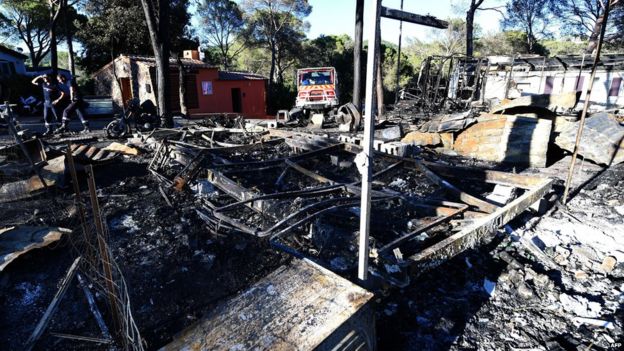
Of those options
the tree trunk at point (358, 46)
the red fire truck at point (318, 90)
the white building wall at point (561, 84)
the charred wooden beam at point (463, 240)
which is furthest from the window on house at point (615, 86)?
the charred wooden beam at point (463, 240)

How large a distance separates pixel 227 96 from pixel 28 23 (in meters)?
23.9

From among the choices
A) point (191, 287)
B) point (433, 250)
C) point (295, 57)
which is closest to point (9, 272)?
point (191, 287)

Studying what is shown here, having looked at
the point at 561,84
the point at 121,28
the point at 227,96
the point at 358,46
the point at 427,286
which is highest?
the point at 121,28

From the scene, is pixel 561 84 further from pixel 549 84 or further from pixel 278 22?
pixel 278 22

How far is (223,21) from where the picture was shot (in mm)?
32688

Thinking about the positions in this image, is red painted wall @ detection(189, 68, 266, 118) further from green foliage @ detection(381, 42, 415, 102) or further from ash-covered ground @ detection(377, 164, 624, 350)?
ash-covered ground @ detection(377, 164, 624, 350)

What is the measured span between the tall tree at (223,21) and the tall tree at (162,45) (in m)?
20.7

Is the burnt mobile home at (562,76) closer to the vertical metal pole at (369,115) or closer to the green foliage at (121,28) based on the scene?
the vertical metal pole at (369,115)

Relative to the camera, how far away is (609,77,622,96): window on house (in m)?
15.5

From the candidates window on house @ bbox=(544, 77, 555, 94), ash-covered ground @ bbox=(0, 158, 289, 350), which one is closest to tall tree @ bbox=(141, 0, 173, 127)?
ash-covered ground @ bbox=(0, 158, 289, 350)

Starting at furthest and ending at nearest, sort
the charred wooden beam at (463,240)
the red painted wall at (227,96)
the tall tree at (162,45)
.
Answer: the red painted wall at (227,96), the tall tree at (162,45), the charred wooden beam at (463,240)

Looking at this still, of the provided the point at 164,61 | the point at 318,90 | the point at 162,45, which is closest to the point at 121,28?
the point at 162,45

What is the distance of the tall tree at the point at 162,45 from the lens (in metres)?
12.6

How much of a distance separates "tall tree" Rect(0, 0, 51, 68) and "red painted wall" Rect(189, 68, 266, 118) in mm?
19224
